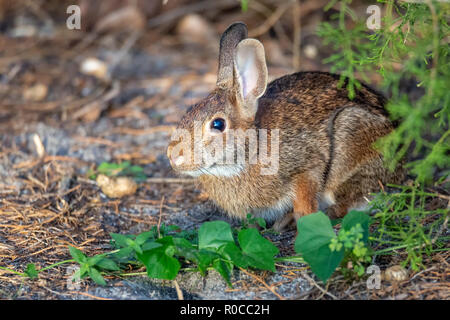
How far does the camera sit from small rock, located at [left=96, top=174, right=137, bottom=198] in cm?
464

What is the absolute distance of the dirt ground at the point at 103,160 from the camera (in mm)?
3275

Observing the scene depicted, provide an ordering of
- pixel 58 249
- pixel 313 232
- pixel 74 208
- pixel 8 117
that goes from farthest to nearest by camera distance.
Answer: pixel 8 117
pixel 74 208
pixel 58 249
pixel 313 232

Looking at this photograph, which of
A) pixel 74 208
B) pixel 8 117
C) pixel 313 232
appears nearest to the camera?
pixel 313 232

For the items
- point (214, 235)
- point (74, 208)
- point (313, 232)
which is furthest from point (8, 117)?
point (313, 232)

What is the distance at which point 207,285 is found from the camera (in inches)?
132

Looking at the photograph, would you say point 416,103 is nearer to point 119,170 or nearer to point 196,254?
point 196,254

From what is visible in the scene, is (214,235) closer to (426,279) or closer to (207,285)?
(207,285)

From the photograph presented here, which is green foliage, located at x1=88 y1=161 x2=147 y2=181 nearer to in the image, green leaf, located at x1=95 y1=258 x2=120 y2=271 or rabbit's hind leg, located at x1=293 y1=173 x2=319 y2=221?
rabbit's hind leg, located at x1=293 y1=173 x2=319 y2=221

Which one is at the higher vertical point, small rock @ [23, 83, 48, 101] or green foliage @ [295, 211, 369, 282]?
small rock @ [23, 83, 48, 101]

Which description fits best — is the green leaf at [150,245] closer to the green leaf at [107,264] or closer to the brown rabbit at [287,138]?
the green leaf at [107,264]

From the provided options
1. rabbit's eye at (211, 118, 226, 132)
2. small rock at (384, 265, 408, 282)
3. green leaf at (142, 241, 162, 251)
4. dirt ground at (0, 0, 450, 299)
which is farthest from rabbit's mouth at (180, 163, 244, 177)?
small rock at (384, 265, 408, 282)

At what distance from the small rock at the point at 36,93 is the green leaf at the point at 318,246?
4237 mm

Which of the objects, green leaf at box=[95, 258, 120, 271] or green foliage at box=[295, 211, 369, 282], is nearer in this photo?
green foliage at box=[295, 211, 369, 282]

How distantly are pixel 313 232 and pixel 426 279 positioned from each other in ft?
2.30
